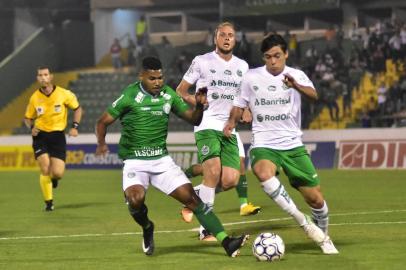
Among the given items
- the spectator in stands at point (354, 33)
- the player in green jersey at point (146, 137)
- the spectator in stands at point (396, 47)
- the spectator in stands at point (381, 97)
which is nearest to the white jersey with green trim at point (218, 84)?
the player in green jersey at point (146, 137)

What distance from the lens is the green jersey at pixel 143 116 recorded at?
993 centimetres

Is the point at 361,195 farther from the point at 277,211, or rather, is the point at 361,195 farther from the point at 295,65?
the point at 295,65

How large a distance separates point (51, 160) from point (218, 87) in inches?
217

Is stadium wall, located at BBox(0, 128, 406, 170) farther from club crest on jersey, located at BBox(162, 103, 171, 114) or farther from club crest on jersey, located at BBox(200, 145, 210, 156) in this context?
club crest on jersey, located at BBox(162, 103, 171, 114)

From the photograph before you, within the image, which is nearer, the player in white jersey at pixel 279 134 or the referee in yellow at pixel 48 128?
the player in white jersey at pixel 279 134

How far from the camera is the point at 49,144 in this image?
53.7 feet

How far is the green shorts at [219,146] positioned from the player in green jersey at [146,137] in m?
1.60

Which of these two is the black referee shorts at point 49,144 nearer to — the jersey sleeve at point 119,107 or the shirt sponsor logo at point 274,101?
the jersey sleeve at point 119,107

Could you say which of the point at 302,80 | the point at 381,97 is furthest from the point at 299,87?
the point at 381,97

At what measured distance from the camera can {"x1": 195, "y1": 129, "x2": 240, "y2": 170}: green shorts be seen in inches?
459

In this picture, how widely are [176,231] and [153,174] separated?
2608 millimetres

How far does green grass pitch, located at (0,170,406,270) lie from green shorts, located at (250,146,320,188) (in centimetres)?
77

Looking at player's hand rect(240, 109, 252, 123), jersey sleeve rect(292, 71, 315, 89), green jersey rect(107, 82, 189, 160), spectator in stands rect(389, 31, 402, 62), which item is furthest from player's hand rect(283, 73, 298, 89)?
spectator in stands rect(389, 31, 402, 62)

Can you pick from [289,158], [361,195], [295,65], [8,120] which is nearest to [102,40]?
[8,120]
